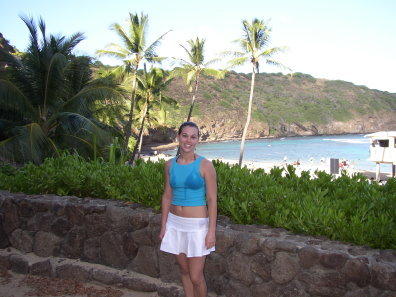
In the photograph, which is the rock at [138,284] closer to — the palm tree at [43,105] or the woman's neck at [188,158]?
the woman's neck at [188,158]

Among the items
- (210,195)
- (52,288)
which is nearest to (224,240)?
(210,195)

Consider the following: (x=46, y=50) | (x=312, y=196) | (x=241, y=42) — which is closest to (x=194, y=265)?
(x=312, y=196)

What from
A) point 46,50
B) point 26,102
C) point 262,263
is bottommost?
point 262,263

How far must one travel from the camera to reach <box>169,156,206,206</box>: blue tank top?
2.77 meters

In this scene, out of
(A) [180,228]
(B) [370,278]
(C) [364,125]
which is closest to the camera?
(B) [370,278]

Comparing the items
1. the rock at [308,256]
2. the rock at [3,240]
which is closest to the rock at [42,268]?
the rock at [3,240]

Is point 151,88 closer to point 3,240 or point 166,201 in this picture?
point 3,240

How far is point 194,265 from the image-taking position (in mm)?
2783

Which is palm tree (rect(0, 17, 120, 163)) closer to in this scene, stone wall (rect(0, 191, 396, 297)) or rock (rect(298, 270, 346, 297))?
stone wall (rect(0, 191, 396, 297))

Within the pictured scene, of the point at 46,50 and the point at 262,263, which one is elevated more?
the point at 46,50

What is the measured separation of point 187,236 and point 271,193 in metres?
1.19

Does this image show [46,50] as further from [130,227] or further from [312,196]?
[312,196]

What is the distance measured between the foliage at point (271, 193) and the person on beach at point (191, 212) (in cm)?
83

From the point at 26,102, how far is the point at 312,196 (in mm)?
11858
